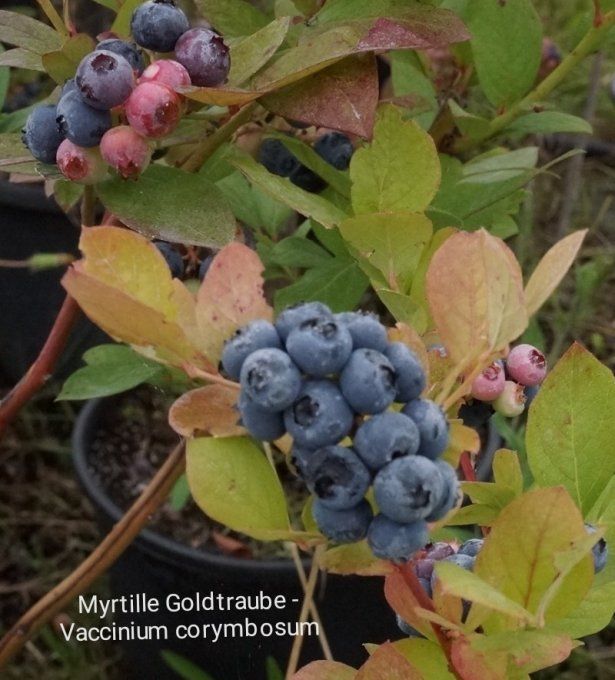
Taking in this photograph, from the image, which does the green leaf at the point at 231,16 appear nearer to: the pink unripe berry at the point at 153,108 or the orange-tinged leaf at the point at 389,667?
the pink unripe berry at the point at 153,108

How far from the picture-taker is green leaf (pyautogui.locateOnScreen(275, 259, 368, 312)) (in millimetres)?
807

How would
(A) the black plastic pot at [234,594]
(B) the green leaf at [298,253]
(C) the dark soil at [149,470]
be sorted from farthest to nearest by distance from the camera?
(C) the dark soil at [149,470] → (A) the black plastic pot at [234,594] → (B) the green leaf at [298,253]

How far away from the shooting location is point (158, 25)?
0.56 m

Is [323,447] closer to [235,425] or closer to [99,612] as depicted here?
[235,425]

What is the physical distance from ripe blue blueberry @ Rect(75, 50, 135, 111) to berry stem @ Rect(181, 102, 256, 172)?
0.09m

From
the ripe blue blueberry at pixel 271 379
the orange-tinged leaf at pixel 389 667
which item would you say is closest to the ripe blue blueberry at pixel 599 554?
the orange-tinged leaf at pixel 389 667

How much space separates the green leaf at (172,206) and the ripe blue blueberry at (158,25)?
8 centimetres

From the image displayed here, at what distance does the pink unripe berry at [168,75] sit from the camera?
1.77 ft

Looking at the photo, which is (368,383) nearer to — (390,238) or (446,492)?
(446,492)

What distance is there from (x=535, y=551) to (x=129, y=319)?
19cm

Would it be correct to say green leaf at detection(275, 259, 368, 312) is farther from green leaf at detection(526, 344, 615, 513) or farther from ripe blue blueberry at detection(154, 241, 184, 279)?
green leaf at detection(526, 344, 615, 513)

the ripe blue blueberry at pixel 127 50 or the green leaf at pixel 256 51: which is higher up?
the green leaf at pixel 256 51

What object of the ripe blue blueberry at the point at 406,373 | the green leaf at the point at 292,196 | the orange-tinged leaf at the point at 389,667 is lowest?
the orange-tinged leaf at the point at 389,667

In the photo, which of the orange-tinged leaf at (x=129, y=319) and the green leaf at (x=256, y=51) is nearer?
the orange-tinged leaf at (x=129, y=319)
